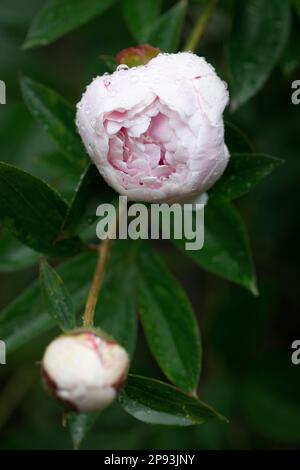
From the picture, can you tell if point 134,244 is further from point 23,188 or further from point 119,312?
point 23,188

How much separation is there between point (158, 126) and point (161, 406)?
30cm

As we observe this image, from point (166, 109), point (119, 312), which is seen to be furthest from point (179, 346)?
point (166, 109)

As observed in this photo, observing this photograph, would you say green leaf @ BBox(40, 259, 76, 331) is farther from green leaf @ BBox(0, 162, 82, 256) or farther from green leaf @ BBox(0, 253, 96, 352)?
green leaf @ BBox(0, 253, 96, 352)

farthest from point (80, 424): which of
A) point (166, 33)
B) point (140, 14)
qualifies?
point (140, 14)

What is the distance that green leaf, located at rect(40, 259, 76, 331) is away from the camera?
87 centimetres

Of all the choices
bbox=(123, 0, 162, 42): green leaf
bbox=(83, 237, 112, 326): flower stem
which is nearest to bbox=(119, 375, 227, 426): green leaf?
bbox=(83, 237, 112, 326): flower stem

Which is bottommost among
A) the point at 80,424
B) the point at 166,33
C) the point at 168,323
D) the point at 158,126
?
the point at 80,424

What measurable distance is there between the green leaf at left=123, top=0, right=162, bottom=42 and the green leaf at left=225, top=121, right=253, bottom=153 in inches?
12.1

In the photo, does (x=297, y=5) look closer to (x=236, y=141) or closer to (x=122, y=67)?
(x=236, y=141)

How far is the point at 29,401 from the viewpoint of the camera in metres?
1.85

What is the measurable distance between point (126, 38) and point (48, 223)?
808 mm

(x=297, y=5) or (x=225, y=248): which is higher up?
(x=297, y=5)

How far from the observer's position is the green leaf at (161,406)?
0.90m

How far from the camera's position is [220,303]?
5.47ft
